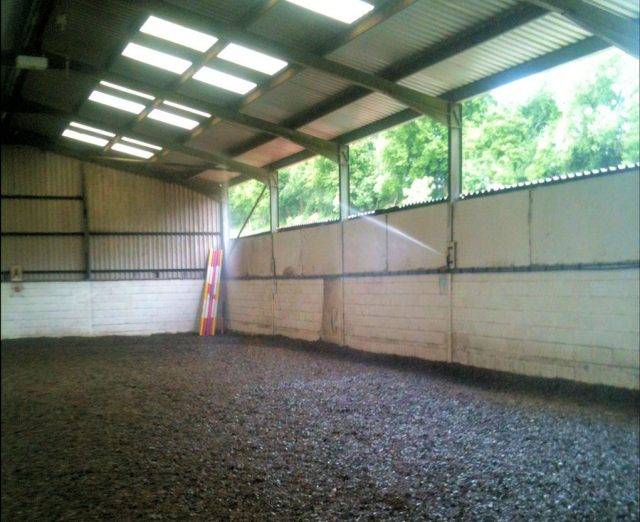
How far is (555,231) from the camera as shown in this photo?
7.02 m

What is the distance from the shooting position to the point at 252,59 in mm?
8766

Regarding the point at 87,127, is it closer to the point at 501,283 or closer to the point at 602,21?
the point at 602,21

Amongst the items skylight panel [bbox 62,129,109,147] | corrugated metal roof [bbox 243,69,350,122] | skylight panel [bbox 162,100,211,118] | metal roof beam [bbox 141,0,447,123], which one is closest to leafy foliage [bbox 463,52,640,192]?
metal roof beam [bbox 141,0,447,123]

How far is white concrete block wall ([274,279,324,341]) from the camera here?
12.3 metres

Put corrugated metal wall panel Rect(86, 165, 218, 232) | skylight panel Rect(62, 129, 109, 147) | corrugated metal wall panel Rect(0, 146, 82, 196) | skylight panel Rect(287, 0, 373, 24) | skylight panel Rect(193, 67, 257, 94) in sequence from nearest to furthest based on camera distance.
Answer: corrugated metal wall panel Rect(0, 146, 82, 196) < skylight panel Rect(62, 129, 109, 147) < skylight panel Rect(287, 0, 373, 24) < skylight panel Rect(193, 67, 257, 94) < corrugated metal wall panel Rect(86, 165, 218, 232)

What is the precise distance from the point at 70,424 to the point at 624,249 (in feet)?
19.9

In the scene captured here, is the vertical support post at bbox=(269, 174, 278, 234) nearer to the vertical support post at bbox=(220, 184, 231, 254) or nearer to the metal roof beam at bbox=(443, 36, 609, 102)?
the vertical support post at bbox=(220, 184, 231, 254)

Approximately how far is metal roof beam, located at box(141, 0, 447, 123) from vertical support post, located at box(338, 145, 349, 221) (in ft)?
10.2

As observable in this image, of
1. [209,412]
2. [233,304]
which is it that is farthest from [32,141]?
[233,304]

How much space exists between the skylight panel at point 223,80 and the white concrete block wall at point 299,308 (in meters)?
4.60

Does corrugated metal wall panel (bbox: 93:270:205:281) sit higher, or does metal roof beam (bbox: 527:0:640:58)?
metal roof beam (bbox: 527:0:640:58)

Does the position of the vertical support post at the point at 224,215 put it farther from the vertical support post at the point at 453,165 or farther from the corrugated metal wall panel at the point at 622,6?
the corrugated metal wall panel at the point at 622,6

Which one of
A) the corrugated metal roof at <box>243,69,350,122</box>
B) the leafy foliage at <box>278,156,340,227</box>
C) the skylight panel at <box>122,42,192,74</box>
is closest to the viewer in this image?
the skylight panel at <box>122,42,192,74</box>

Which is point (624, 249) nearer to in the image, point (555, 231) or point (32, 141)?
point (555, 231)
